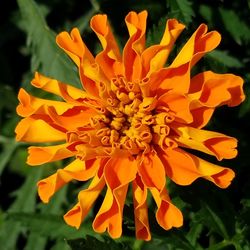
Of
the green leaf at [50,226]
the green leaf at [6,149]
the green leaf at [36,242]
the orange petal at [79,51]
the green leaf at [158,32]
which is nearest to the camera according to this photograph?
the orange petal at [79,51]

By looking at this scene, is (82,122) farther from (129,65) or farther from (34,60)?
(34,60)

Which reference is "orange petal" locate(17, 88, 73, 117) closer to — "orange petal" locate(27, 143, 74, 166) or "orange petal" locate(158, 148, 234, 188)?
"orange petal" locate(27, 143, 74, 166)

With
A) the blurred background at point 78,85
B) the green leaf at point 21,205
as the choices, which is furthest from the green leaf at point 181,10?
the green leaf at point 21,205

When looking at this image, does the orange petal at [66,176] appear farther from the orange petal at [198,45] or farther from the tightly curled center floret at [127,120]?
the orange petal at [198,45]

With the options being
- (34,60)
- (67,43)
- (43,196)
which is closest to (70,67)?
(34,60)

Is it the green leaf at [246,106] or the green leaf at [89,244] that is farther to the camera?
the green leaf at [246,106]

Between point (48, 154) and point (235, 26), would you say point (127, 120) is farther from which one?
point (235, 26)

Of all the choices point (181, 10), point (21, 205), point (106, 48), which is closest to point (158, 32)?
point (181, 10)
